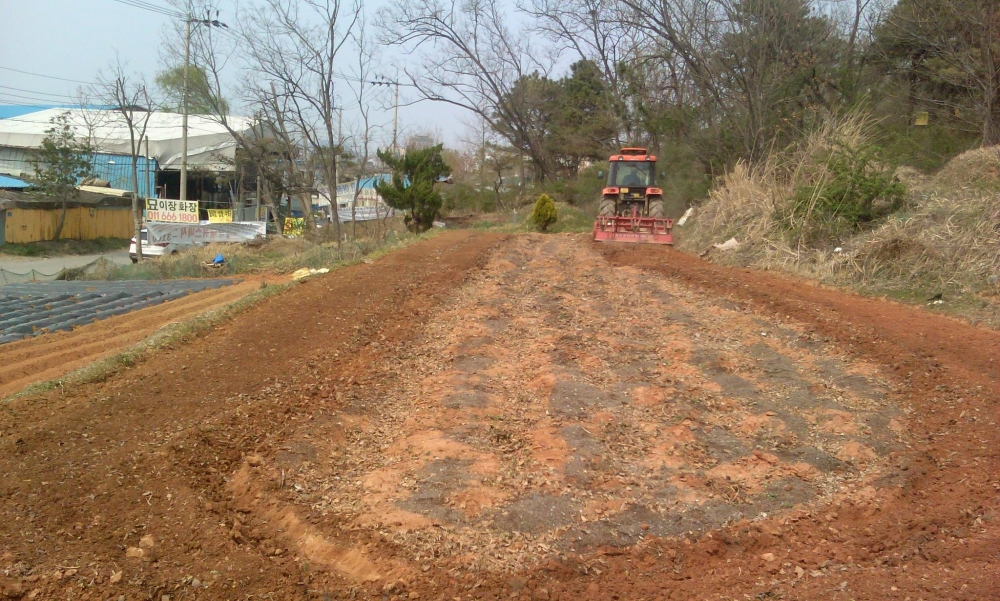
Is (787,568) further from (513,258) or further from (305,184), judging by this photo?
(305,184)

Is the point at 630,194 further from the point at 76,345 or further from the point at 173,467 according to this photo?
the point at 173,467

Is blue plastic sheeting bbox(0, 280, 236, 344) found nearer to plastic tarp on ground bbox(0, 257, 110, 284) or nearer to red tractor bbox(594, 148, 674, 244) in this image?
plastic tarp on ground bbox(0, 257, 110, 284)

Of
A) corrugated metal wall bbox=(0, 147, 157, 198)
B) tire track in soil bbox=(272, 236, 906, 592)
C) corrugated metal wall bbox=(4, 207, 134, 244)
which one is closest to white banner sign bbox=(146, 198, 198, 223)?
corrugated metal wall bbox=(4, 207, 134, 244)

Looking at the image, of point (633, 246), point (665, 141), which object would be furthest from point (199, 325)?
point (665, 141)

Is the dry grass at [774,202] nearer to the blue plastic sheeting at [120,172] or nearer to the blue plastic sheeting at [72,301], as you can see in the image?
the blue plastic sheeting at [72,301]

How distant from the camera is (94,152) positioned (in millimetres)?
35281

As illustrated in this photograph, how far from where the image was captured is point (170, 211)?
82.5 feet

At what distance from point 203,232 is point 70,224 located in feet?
36.5

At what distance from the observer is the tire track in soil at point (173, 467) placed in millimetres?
3334

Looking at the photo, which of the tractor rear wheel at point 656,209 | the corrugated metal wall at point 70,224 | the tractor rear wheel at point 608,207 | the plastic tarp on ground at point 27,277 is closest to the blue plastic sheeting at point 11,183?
the corrugated metal wall at point 70,224

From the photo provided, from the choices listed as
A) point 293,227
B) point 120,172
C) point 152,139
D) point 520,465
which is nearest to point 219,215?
point 293,227

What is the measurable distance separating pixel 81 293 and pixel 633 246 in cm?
1122

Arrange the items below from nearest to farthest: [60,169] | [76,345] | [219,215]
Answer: [76,345] → [219,215] → [60,169]

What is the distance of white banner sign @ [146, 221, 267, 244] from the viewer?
77.2 feet
